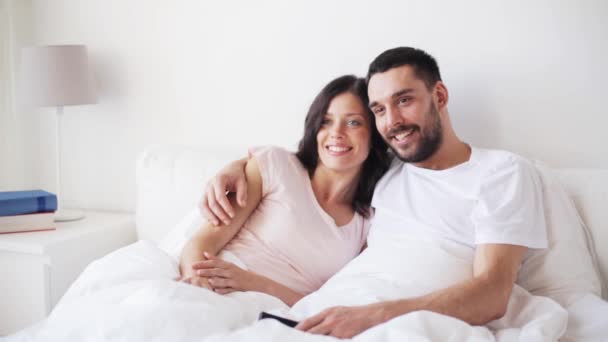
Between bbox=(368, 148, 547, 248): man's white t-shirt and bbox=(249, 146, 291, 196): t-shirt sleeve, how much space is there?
0.31m

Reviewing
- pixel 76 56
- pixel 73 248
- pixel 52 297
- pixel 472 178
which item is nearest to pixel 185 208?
pixel 73 248

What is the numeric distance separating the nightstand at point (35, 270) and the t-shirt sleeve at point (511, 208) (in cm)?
144

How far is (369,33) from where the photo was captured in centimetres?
199

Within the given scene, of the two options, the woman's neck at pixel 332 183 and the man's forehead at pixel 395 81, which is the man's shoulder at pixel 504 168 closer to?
the man's forehead at pixel 395 81

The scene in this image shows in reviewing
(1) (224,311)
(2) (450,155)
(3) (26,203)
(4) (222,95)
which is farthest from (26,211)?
(2) (450,155)

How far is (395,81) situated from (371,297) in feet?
2.03

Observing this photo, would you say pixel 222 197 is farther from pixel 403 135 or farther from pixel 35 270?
pixel 35 270

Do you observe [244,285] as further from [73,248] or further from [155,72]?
[155,72]

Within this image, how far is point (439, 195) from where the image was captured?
1.56 meters

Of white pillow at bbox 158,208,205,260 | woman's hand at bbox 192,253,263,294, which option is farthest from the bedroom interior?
woman's hand at bbox 192,253,263,294

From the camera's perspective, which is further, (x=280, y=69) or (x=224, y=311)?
(x=280, y=69)

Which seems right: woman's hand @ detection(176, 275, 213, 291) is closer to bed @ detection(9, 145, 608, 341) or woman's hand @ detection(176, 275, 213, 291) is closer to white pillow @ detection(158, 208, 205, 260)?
bed @ detection(9, 145, 608, 341)

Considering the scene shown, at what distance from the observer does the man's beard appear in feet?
5.18

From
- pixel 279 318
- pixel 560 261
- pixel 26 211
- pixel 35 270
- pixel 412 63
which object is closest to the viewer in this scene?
pixel 279 318
